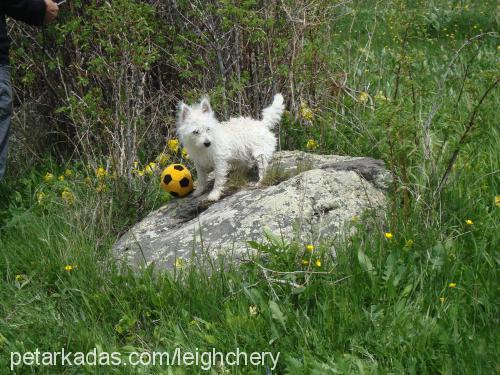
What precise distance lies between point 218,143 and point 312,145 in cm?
107

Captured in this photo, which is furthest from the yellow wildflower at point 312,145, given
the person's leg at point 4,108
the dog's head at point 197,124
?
the person's leg at point 4,108

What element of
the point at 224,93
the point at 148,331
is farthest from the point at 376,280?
the point at 224,93

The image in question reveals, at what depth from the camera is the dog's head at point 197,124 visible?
4.25 metres

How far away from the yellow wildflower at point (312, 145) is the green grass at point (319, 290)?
3.30 feet

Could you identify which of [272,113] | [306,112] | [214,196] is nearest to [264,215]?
[214,196]

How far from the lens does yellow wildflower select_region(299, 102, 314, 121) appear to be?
211 inches

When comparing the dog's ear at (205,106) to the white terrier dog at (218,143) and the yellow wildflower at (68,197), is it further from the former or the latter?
the yellow wildflower at (68,197)

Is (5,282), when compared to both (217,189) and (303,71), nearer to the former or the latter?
(217,189)

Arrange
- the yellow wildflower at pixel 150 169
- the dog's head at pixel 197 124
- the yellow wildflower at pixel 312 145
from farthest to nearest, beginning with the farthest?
the yellow wildflower at pixel 312 145 → the yellow wildflower at pixel 150 169 → the dog's head at pixel 197 124

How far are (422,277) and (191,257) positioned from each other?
123cm

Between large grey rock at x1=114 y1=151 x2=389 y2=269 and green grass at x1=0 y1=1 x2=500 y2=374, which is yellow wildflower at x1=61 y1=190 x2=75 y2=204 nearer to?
green grass at x1=0 y1=1 x2=500 y2=374

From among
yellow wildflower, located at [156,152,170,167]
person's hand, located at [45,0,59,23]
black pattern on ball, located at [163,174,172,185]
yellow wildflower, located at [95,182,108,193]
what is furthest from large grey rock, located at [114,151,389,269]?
person's hand, located at [45,0,59,23]

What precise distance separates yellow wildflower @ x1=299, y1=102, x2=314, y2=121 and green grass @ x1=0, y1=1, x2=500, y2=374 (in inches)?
42.1

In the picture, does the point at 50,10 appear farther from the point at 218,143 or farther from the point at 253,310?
the point at 253,310
